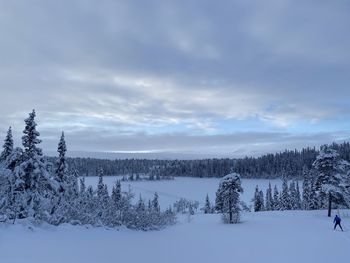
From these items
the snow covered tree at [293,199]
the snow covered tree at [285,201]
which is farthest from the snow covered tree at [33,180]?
the snow covered tree at [293,199]

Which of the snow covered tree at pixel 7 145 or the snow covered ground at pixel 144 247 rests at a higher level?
the snow covered tree at pixel 7 145

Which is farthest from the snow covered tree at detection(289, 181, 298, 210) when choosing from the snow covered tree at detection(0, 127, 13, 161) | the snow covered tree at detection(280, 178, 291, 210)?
the snow covered tree at detection(0, 127, 13, 161)

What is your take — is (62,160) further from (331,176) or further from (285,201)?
(285,201)

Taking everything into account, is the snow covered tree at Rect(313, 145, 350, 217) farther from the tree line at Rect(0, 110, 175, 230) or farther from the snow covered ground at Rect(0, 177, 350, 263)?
the tree line at Rect(0, 110, 175, 230)

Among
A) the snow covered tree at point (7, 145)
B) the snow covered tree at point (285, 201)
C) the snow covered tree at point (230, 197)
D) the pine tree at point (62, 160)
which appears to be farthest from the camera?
the snow covered tree at point (285, 201)

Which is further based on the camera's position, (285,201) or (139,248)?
(285,201)

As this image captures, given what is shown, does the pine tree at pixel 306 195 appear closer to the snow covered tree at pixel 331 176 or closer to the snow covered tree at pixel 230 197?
the snow covered tree at pixel 331 176

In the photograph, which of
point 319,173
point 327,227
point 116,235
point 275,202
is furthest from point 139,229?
point 275,202

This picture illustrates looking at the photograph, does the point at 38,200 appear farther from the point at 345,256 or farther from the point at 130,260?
the point at 345,256

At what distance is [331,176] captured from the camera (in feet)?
168

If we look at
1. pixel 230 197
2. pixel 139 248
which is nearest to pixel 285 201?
pixel 230 197

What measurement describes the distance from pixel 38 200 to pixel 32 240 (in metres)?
4.05

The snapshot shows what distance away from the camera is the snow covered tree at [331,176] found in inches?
1989

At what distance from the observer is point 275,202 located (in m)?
95.0
